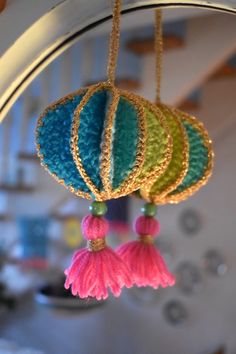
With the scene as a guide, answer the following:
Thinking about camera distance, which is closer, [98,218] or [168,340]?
[98,218]

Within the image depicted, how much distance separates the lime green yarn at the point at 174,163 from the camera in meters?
0.83

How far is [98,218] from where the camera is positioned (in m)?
0.78

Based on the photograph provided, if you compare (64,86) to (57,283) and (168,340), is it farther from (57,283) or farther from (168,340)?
(168,340)

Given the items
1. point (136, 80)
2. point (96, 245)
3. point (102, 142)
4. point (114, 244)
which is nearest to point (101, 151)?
point (102, 142)

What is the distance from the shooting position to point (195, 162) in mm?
875

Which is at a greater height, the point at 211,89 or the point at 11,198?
the point at 211,89

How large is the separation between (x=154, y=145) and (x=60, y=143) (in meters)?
0.14

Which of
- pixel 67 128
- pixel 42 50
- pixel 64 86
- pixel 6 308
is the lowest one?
pixel 67 128

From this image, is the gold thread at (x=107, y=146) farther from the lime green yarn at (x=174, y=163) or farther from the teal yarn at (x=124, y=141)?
the lime green yarn at (x=174, y=163)

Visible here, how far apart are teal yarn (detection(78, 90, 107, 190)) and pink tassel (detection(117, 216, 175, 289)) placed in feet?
0.65

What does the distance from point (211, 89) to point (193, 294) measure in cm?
111

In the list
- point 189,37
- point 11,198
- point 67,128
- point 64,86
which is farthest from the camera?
point 11,198

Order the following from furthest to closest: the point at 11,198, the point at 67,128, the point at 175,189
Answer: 1. the point at 11,198
2. the point at 175,189
3. the point at 67,128

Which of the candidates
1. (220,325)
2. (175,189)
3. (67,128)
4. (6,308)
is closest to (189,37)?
(175,189)
